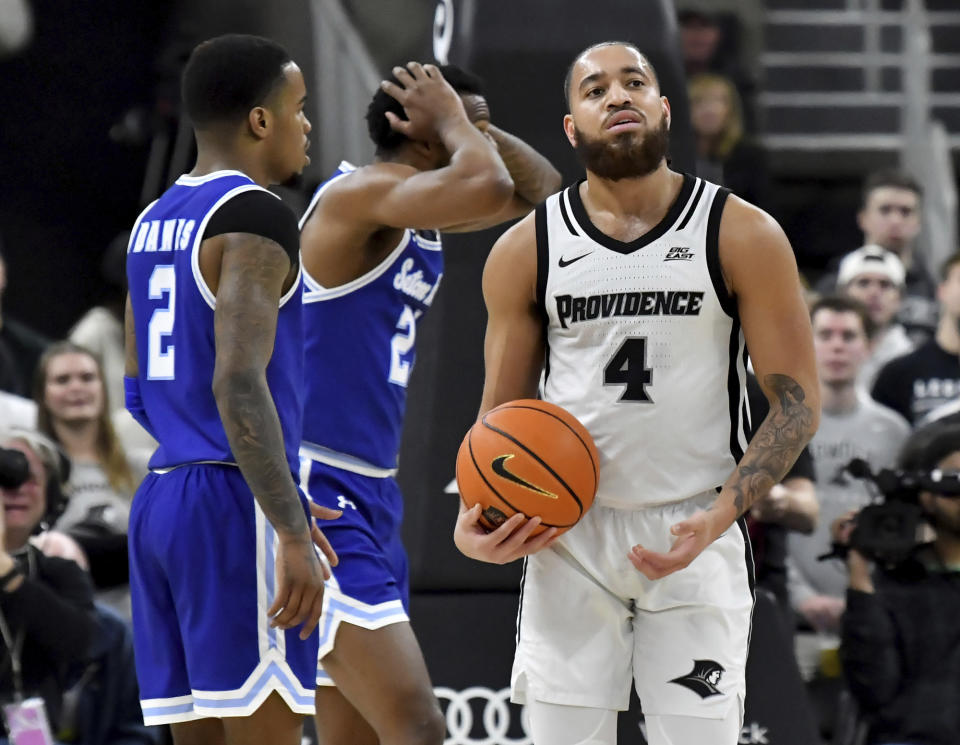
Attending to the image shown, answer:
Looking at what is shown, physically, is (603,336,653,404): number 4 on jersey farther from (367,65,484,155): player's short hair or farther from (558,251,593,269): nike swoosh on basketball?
(367,65,484,155): player's short hair

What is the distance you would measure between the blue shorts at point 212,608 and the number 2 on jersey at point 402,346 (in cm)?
94

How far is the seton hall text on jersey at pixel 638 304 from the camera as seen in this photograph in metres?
3.69

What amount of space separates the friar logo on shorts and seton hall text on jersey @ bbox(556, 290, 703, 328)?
792mm

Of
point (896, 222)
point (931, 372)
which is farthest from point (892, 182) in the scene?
point (931, 372)

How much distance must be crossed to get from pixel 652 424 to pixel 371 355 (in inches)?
42.1

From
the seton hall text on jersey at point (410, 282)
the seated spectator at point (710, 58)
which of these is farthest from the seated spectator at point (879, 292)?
the seton hall text on jersey at point (410, 282)

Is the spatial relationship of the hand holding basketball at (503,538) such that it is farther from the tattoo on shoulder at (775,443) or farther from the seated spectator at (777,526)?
the seated spectator at (777,526)

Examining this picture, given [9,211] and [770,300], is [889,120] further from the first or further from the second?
[770,300]

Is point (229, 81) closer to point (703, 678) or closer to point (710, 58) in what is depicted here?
point (703, 678)

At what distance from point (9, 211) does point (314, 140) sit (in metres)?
2.32

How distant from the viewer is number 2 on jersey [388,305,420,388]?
14.9 feet

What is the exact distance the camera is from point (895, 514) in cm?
559

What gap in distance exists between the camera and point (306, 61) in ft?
35.9

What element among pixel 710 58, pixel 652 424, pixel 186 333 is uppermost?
pixel 710 58
